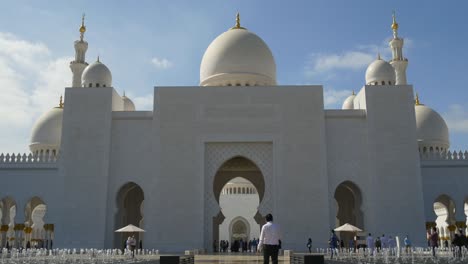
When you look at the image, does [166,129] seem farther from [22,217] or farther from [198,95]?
[22,217]

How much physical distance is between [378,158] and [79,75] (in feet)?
38.7

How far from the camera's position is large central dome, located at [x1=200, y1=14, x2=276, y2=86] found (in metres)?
17.4

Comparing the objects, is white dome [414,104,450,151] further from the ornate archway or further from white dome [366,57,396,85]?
the ornate archway

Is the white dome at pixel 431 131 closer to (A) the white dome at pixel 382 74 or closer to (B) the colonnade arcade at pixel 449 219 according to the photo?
(B) the colonnade arcade at pixel 449 219

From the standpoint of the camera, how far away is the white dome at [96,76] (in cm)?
1703

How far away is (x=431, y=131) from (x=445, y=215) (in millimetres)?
4036

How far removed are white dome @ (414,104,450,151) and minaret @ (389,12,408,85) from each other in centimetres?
226

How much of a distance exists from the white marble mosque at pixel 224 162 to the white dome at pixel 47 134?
386 cm

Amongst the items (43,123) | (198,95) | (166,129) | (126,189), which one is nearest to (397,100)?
(198,95)

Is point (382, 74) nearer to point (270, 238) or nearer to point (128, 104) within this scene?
point (128, 104)

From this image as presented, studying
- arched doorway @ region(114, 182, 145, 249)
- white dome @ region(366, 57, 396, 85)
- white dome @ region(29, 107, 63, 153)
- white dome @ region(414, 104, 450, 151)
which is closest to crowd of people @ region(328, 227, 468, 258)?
white dome @ region(366, 57, 396, 85)

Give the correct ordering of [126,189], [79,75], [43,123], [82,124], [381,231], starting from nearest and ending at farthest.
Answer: [381,231]
[82,124]
[126,189]
[79,75]
[43,123]

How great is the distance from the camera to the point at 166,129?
15.4 metres

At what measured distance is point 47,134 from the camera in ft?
67.6
